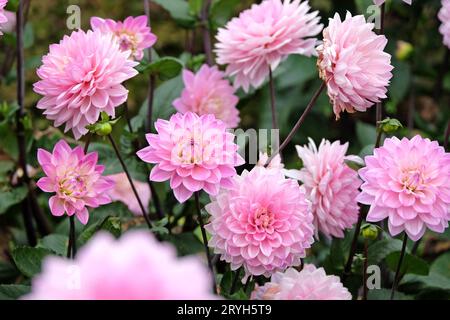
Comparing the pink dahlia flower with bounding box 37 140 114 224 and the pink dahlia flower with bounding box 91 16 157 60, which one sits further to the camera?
the pink dahlia flower with bounding box 91 16 157 60

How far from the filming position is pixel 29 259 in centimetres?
83

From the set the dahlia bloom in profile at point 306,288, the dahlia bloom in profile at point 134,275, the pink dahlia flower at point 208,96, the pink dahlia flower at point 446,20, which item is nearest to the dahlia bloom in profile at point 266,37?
the pink dahlia flower at point 208,96

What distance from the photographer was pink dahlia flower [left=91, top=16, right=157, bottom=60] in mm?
900

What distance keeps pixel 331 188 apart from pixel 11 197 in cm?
53

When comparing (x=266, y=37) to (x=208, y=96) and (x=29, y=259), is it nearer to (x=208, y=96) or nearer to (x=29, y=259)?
(x=208, y=96)

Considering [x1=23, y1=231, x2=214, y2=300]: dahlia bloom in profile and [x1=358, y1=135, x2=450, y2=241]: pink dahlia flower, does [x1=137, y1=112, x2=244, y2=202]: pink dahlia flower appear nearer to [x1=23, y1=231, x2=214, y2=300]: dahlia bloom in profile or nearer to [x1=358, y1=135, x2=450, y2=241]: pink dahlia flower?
[x1=358, y1=135, x2=450, y2=241]: pink dahlia flower

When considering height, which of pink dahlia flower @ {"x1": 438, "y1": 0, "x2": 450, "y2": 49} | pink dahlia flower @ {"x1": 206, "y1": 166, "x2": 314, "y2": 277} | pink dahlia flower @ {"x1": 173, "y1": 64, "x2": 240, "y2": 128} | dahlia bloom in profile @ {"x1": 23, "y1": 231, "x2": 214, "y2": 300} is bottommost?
pink dahlia flower @ {"x1": 206, "y1": 166, "x2": 314, "y2": 277}

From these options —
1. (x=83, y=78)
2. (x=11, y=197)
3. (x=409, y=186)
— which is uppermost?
(x=83, y=78)

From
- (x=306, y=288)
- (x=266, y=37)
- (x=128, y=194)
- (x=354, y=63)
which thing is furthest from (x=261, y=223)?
(x=128, y=194)

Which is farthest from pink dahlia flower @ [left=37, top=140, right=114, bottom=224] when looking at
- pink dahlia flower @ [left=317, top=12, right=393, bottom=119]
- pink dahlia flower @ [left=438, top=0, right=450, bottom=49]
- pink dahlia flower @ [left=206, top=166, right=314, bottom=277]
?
pink dahlia flower @ [left=438, top=0, right=450, bottom=49]

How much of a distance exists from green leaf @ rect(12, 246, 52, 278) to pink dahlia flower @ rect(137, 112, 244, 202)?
0.19 m

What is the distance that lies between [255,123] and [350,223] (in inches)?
51.1
